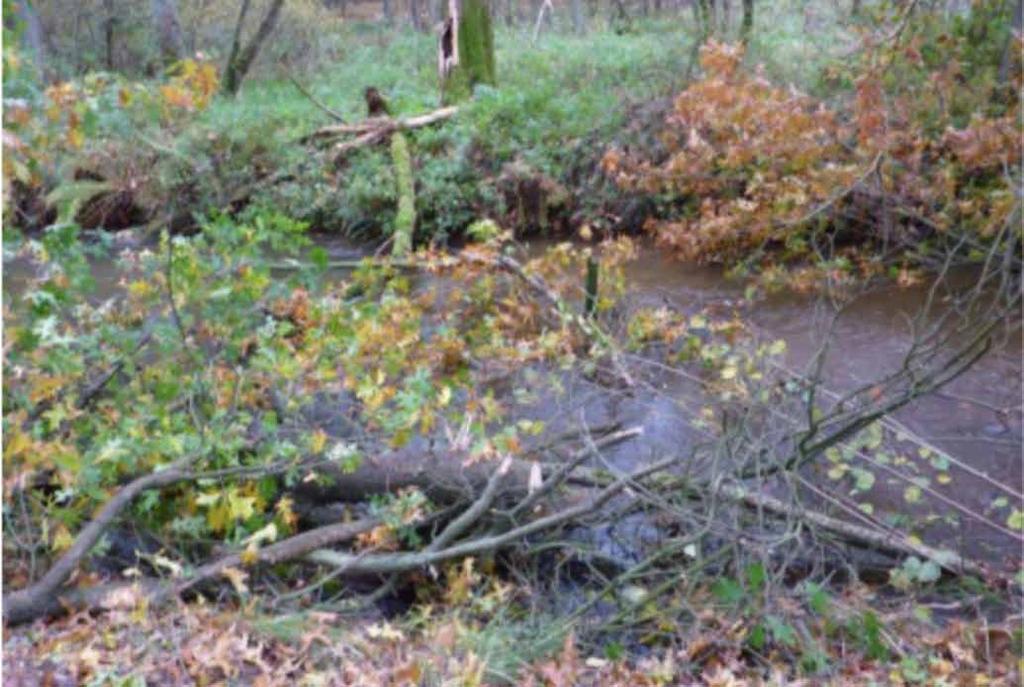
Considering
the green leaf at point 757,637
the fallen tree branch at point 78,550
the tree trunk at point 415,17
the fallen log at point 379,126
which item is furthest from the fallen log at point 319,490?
the tree trunk at point 415,17

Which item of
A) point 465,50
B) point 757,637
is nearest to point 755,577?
point 757,637

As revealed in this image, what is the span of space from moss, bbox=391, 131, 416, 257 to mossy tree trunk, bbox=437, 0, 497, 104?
1.81 metres

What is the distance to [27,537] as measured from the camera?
4.79 meters

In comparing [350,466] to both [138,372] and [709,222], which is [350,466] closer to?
[138,372]

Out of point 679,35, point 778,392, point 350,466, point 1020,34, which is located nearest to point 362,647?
point 350,466

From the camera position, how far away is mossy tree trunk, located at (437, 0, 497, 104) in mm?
16047

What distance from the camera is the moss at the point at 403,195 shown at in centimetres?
1188

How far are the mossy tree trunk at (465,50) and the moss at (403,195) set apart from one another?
1.81 metres

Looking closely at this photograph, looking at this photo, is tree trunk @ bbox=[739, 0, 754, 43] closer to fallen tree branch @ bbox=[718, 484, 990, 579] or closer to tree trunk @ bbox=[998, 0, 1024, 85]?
tree trunk @ bbox=[998, 0, 1024, 85]

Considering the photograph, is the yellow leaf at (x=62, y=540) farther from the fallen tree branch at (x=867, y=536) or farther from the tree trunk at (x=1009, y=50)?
the tree trunk at (x=1009, y=50)

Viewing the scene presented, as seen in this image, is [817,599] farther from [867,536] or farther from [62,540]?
[62,540]

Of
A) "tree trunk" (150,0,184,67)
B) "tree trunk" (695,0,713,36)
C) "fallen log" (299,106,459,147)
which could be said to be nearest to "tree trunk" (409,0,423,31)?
"tree trunk" (150,0,184,67)

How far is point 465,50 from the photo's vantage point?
638 inches

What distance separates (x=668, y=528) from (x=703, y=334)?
4.14 m
